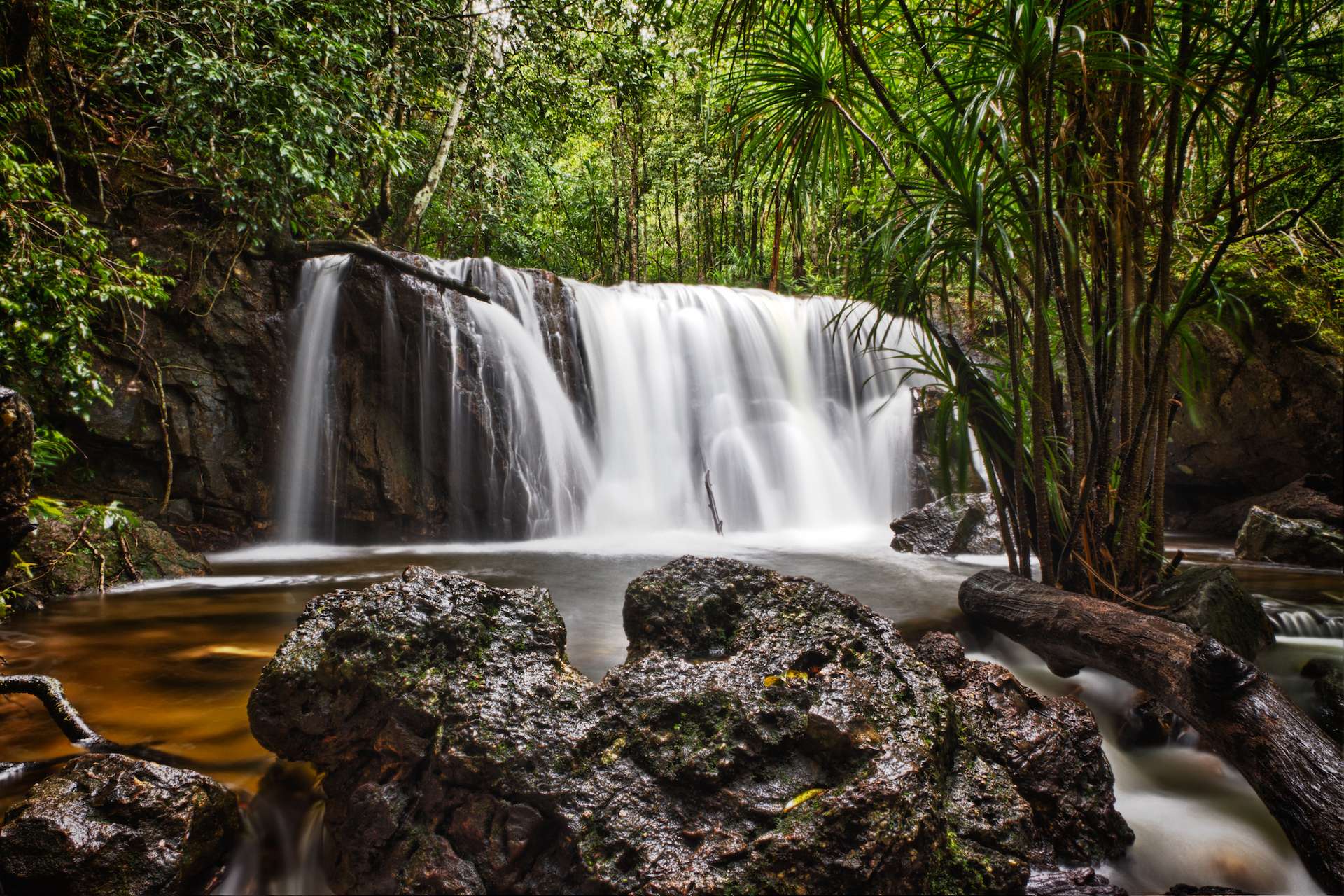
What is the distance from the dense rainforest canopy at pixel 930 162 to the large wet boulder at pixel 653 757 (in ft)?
4.36

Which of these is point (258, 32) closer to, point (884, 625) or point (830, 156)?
point (830, 156)

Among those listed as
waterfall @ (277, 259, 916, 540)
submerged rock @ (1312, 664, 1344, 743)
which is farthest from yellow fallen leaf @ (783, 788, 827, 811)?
waterfall @ (277, 259, 916, 540)

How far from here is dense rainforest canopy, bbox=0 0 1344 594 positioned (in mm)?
2574

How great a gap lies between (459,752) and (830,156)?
10.7 ft

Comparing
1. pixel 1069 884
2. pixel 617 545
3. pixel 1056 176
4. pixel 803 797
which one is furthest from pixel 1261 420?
pixel 803 797

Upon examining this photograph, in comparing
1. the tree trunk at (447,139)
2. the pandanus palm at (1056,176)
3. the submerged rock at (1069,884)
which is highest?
the tree trunk at (447,139)

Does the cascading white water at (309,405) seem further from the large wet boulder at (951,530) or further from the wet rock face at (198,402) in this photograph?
the large wet boulder at (951,530)

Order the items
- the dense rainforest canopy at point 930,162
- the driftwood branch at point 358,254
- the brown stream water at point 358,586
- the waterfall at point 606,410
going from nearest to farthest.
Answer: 1. the brown stream water at point 358,586
2. the dense rainforest canopy at point 930,162
3. the driftwood branch at point 358,254
4. the waterfall at point 606,410

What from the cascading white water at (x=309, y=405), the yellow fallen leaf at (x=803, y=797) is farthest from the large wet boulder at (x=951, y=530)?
the cascading white water at (x=309, y=405)

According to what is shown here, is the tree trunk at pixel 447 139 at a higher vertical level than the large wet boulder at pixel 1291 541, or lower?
higher

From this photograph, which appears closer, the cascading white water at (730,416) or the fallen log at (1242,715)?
the fallen log at (1242,715)

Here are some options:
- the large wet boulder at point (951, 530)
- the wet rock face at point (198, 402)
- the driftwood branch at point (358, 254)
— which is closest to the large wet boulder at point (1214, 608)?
the large wet boulder at point (951, 530)

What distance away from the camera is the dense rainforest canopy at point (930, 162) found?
101 inches

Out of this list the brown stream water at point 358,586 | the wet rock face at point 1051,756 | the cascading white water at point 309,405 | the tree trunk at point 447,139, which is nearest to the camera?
the wet rock face at point 1051,756
